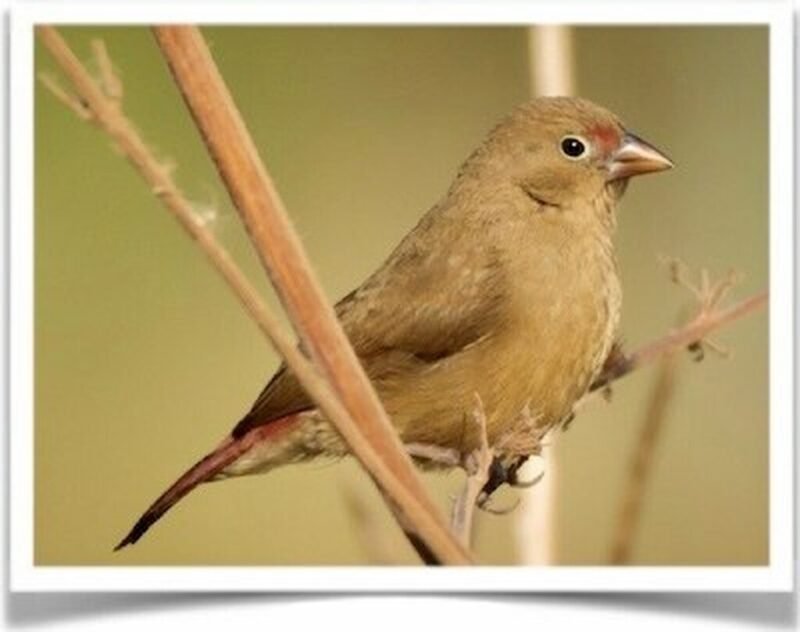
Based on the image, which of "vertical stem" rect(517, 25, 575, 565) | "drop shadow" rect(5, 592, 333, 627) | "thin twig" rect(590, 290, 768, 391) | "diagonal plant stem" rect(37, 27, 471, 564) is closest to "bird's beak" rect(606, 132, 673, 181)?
"vertical stem" rect(517, 25, 575, 565)

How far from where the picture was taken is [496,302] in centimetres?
212

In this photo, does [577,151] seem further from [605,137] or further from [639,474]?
[639,474]

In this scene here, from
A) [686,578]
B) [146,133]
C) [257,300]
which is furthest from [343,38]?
[686,578]

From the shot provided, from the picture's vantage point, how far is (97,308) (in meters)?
2.25

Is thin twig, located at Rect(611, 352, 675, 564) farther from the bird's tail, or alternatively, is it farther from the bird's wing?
the bird's tail

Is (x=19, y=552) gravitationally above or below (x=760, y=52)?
below

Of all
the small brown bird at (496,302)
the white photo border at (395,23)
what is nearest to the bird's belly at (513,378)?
the small brown bird at (496,302)

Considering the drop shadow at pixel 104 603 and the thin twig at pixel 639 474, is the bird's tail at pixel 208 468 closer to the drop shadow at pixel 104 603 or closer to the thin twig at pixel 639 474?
the drop shadow at pixel 104 603

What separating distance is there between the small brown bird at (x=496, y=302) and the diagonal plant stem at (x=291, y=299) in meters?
0.08

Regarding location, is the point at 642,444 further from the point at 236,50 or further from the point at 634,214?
the point at 236,50

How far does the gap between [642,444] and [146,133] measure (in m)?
0.74

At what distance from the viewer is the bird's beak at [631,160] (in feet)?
7.11

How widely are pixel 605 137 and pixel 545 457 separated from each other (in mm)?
407

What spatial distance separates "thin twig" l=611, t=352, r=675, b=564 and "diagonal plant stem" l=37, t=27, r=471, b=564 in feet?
0.79
